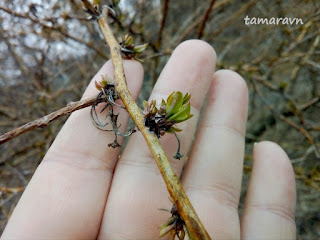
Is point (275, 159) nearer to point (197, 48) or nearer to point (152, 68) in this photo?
point (197, 48)

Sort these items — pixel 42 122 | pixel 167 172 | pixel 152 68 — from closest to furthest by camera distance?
pixel 167 172, pixel 42 122, pixel 152 68

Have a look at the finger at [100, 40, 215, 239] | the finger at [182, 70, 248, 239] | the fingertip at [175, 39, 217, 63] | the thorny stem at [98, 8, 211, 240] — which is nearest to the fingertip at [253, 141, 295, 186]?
the finger at [182, 70, 248, 239]

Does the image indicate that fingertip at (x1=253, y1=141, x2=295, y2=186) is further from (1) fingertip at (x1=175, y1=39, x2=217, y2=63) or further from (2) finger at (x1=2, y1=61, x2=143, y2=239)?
(2) finger at (x1=2, y1=61, x2=143, y2=239)

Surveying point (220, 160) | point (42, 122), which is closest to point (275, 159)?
point (220, 160)

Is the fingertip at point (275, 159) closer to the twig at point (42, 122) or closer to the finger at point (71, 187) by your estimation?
the finger at point (71, 187)

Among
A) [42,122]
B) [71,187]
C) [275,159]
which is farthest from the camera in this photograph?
[275,159]

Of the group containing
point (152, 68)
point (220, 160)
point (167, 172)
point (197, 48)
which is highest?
point (152, 68)

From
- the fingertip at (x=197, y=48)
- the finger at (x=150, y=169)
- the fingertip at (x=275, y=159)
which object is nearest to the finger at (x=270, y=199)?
the fingertip at (x=275, y=159)

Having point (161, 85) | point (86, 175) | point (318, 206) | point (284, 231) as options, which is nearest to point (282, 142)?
point (318, 206)
